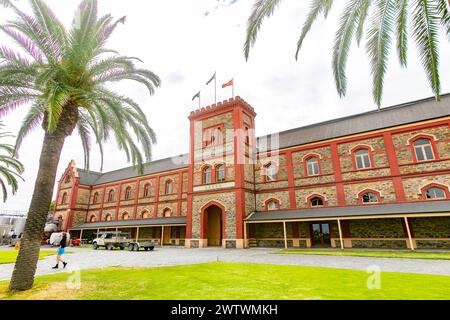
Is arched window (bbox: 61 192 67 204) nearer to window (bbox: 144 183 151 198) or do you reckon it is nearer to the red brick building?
the red brick building

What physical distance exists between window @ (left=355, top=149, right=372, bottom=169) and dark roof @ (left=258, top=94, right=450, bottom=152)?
5.91 feet

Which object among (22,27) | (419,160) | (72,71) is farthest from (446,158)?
(22,27)

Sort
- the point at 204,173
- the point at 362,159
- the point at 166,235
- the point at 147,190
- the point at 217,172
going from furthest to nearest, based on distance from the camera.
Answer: the point at 147,190 → the point at 166,235 → the point at 204,173 → the point at 217,172 → the point at 362,159

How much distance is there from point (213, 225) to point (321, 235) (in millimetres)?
10964

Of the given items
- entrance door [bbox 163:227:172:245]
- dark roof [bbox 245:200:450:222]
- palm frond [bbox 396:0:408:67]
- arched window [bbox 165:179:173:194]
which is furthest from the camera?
arched window [bbox 165:179:173:194]

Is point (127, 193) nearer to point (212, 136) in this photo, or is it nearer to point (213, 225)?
point (213, 225)

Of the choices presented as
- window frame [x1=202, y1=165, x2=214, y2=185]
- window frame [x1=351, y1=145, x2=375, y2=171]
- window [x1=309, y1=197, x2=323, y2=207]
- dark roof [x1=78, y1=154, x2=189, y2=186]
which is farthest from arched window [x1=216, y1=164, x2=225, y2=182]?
window frame [x1=351, y1=145, x2=375, y2=171]

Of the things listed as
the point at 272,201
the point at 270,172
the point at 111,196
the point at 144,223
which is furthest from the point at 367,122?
the point at 111,196

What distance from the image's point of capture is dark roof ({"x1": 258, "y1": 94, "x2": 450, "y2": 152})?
63.0 ft

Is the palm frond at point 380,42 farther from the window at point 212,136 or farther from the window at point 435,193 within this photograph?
the window at point 212,136

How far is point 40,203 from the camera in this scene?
7625mm

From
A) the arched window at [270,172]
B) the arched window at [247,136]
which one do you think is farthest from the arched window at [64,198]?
the arched window at [270,172]

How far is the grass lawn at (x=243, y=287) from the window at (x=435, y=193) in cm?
1300

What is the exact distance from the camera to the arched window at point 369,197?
63.1 ft
